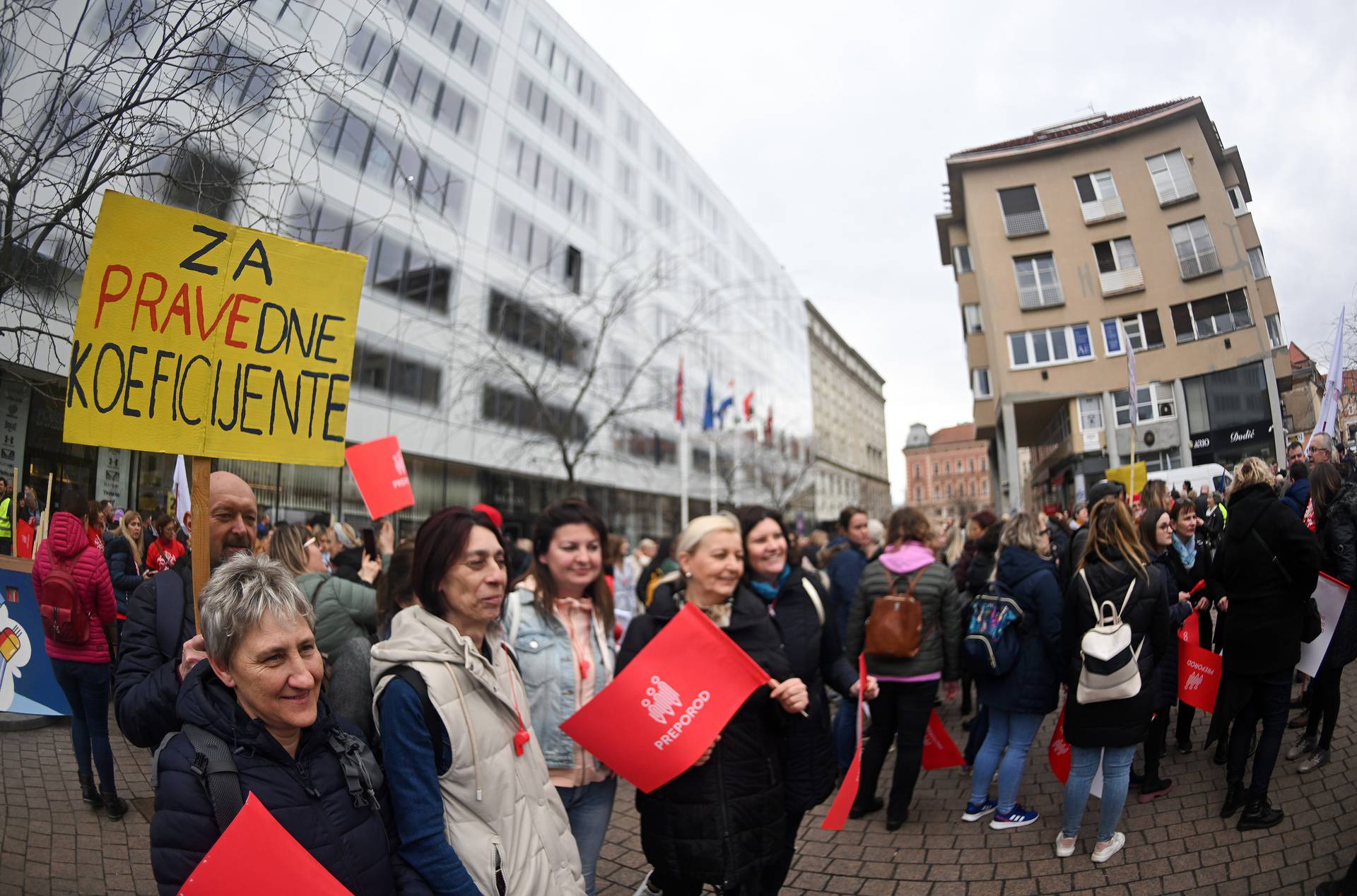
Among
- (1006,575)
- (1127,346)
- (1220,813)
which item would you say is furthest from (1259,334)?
(1220,813)

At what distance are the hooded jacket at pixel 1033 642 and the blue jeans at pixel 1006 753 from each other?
0.31 ft

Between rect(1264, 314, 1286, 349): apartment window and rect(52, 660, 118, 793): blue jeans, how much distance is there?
5916mm

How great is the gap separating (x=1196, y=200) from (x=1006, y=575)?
8.64ft

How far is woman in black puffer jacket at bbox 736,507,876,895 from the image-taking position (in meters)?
3.30

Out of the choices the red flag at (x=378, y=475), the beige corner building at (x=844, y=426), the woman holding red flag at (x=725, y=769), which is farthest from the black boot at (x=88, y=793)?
the beige corner building at (x=844, y=426)

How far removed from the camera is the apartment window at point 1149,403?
5344 millimetres

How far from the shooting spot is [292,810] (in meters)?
1.89

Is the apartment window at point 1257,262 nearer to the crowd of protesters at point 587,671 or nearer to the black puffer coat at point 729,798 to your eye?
the crowd of protesters at point 587,671

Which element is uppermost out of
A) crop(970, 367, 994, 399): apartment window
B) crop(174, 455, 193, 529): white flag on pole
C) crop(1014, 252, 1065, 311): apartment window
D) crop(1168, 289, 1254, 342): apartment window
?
crop(970, 367, 994, 399): apartment window

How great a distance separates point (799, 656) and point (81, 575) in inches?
109

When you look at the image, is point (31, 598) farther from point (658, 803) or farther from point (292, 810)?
point (658, 803)

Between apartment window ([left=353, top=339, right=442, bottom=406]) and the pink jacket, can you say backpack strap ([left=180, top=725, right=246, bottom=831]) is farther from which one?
apartment window ([left=353, top=339, right=442, bottom=406])

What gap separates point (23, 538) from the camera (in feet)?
8.62

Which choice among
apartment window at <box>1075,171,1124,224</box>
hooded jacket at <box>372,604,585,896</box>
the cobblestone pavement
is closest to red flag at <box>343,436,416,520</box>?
the cobblestone pavement
